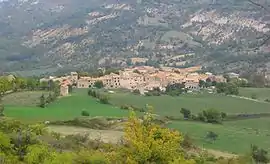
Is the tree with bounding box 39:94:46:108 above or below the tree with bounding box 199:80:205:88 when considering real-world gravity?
below

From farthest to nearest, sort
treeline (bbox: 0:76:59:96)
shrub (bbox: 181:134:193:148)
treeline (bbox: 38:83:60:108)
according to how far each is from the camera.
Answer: treeline (bbox: 0:76:59:96)
treeline (bbox: 38:83:60:108)
shrub (bbox: 181:134:193:148)

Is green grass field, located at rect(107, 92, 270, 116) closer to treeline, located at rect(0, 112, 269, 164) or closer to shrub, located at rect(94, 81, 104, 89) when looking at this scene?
shrub, located at rect(94, 81, 104, 89)

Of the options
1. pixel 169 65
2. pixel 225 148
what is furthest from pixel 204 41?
pixel 225 148

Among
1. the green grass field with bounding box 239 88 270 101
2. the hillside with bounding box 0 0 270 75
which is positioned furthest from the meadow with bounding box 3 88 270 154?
the hillside with bounding box 0 0 270 75

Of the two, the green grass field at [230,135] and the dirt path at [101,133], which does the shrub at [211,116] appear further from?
the dirt path at [101,133]

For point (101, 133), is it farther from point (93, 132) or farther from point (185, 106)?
point (185, 106)

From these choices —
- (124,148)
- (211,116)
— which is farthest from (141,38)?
(124,148)

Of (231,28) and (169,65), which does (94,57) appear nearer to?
(169,65)

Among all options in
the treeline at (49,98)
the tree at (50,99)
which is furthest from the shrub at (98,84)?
the tree at (50,99)
